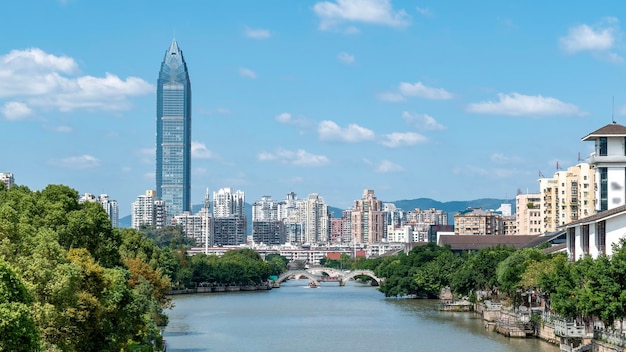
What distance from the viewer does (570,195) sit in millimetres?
87688

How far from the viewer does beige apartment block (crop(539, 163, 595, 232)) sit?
83.5m

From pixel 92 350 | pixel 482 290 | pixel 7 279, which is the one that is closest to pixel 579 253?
pixel 482 290

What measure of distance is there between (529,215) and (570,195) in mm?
29484

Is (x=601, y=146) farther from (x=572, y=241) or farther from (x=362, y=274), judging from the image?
(x=362, y=274)

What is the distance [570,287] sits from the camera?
36188 mm

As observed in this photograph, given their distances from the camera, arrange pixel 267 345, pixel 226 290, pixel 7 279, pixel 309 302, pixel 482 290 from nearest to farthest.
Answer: pixel 7 279
pixel 267 345
pixel 482 290
pixel 309 302
pixel 226 290

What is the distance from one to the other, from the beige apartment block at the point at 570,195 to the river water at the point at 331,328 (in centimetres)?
1861

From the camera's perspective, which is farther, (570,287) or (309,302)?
(309,302)

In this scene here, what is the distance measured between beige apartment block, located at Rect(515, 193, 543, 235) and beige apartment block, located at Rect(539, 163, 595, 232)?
42.7 ft

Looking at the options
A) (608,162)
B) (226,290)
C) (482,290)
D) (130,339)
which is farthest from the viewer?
Answer: (226,290)

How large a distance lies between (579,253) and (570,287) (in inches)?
332

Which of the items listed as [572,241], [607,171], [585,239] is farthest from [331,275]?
[585,239]

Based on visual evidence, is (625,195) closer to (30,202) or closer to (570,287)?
(570,287)

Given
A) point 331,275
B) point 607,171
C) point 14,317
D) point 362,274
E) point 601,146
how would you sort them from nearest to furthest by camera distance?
point 14,317 < point 601,146 < point 607,171 < point 362,274 < point 331,275
